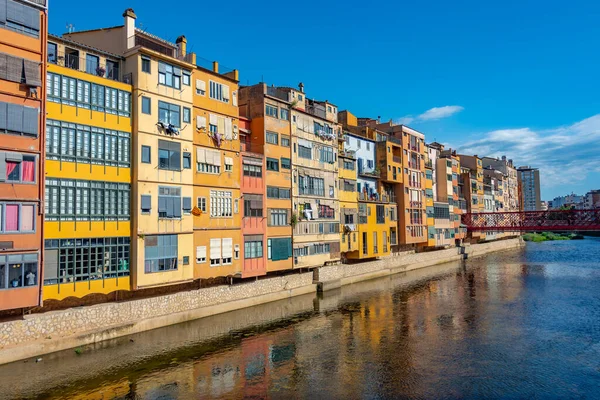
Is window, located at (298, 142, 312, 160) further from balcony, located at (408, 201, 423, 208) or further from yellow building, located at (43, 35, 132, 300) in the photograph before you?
balcony, located at (408, 201, 423, 208)

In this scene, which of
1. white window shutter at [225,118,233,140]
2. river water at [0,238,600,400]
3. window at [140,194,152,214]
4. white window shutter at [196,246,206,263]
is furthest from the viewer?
white window shutter at [225,118,233,140]

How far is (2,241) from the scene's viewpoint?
73.9 ft

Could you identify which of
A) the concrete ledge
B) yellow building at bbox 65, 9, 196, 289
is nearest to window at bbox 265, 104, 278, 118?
yellow building at bbox 65, 9, 196, 289

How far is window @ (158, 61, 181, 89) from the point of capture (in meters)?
31.3

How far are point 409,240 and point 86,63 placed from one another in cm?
5124

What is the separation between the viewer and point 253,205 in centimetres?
3912

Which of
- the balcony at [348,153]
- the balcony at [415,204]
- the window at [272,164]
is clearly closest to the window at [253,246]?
the window at [272,164]

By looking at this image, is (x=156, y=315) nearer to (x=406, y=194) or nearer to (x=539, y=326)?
(x=539, y=326)

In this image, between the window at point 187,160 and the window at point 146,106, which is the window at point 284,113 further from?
the window at point 146,106

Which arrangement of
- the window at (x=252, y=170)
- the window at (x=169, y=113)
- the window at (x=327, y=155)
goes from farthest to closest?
1. the window at (x=327, y=155)
2. the window at (x=252, y=170)
3. the window at (x=169, y=113)

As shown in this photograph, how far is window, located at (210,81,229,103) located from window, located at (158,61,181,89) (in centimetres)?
354

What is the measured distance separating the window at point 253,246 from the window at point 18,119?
1878 centimetres

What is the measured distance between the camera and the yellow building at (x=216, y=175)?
34.1 metres

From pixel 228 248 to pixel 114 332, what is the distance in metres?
11.5
